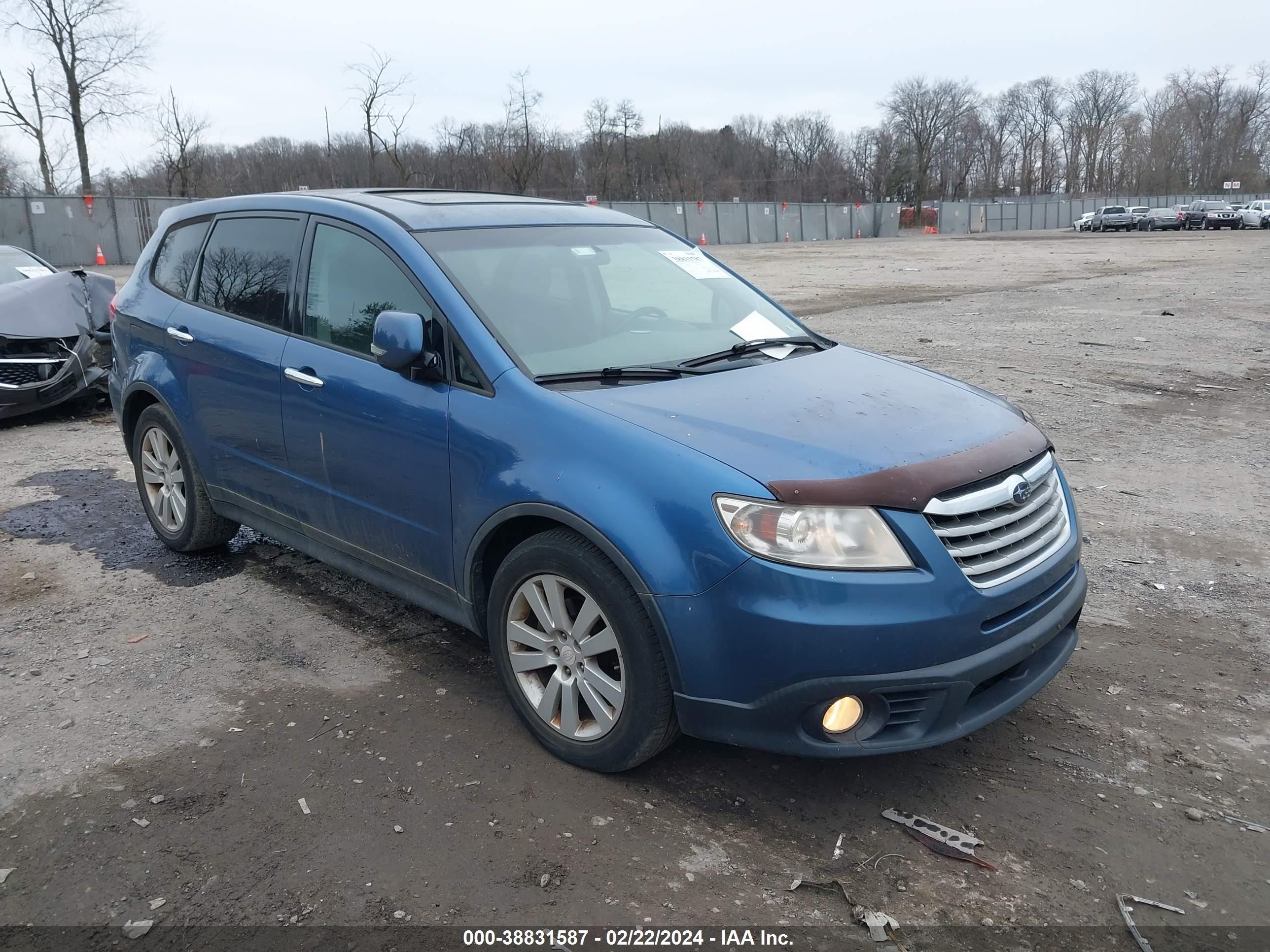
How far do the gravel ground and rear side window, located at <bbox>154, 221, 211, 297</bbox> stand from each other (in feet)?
4.88

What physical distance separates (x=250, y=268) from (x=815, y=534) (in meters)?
3.15

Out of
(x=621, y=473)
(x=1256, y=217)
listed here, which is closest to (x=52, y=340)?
(x=621, y=473)

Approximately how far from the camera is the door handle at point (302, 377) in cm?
400

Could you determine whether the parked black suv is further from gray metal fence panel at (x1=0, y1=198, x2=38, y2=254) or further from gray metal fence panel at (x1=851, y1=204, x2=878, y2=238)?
gray metal fence panel at (x1=0, y1=198, x2=38, y2=254)

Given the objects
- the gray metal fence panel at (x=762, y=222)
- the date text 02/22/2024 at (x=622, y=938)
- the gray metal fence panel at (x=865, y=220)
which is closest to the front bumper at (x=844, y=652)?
the date text 02/22/2024 at (x=622, y=938)

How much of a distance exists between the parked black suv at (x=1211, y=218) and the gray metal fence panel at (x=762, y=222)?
74.9 feet

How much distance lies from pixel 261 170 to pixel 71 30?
4276 cm

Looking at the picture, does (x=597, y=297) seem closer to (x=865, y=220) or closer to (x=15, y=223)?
(x=15, y=223)

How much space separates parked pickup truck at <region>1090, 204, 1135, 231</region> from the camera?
2213 inches

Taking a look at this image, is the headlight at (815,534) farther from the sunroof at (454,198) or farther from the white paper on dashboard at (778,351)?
the sunroof at (454,198)

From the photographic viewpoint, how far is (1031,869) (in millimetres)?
2809

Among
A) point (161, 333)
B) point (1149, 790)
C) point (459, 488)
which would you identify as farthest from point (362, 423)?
point (1149, 790)

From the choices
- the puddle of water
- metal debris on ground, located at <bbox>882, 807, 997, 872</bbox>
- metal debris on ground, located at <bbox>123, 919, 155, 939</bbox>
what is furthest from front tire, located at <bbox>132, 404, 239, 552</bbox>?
metal debris on ground, located at <bbox>882, 807, 997, 872</bbox>

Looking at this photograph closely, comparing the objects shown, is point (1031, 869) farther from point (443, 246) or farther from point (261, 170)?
point (261, 170)
